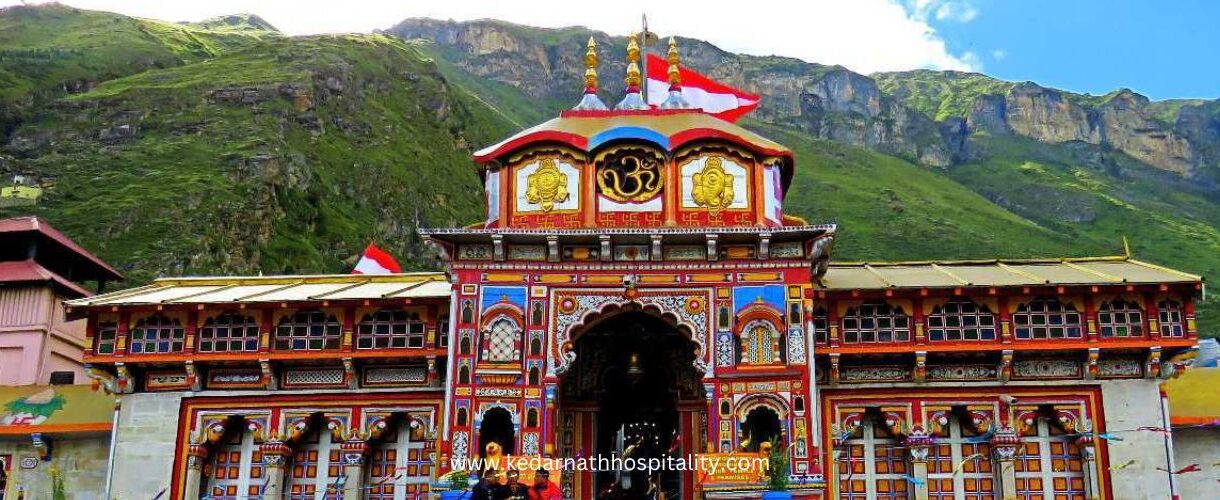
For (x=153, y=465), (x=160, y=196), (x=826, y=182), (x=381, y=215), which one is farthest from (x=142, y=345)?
(x=826, y=182)

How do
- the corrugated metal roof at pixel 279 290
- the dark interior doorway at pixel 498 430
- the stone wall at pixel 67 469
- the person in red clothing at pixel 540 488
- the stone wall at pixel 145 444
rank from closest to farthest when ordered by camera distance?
1. the person in red clothing at pixel 540 488
2. the dark interior doorway at pixel 498 430
3. the stone wall at pixel 145 444
4. the corrugated metal roof at pixel 279 290
5. the stone wall at pixel 67 469

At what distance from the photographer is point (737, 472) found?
22688 mm

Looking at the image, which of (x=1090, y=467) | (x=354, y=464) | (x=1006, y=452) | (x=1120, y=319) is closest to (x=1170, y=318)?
(x=1120, y=319)

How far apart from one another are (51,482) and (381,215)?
80302 mm

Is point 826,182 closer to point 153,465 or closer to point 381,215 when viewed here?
point 381,215

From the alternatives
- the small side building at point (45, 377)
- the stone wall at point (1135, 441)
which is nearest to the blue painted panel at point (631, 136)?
the stone wall at point (1135, 441)

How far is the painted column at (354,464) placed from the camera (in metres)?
26.6

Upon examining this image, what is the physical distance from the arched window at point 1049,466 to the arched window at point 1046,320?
2.16 m

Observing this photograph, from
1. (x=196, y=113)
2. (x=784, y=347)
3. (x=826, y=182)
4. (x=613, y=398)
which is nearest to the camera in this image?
(x=784, y=347)

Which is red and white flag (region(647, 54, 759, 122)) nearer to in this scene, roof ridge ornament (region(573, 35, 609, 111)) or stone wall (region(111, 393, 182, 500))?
roof ridge ornament (region(573, 35, 609, 111))

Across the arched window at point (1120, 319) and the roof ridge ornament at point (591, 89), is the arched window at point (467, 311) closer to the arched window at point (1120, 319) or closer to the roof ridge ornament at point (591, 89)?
the roof ridge ornament at point (591, 89)

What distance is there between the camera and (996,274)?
27.3 meters

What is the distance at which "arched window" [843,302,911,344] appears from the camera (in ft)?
85.5

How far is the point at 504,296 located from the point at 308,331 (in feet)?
19.6
